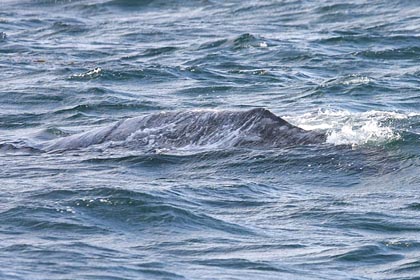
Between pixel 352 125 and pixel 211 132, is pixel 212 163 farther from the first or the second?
pixel 352 125

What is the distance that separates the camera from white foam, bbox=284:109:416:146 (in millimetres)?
16078

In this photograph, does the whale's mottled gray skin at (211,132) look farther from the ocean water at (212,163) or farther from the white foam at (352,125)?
the white foam at (352,125)

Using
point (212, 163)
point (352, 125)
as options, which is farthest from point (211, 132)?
point (352, 125)

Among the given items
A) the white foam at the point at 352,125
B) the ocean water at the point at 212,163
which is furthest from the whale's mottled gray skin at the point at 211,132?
the white foam at the point at 352,125

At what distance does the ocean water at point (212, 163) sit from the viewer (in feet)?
38.1

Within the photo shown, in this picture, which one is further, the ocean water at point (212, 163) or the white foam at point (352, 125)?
the white foam at point (352, 125)

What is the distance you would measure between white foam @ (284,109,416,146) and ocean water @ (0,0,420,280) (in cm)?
4

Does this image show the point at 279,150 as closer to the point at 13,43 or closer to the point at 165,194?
the point at 165,194

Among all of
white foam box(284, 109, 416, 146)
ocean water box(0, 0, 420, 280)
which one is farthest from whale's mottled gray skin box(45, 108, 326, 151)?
white foam box(284, 109, 416, 146)

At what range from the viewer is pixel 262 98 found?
21625mm

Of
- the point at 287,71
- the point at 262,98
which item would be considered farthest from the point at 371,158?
the point at 287,71

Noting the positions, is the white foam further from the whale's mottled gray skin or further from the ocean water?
the whale's mottled gray skin

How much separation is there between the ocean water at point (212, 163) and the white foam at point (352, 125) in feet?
0.14

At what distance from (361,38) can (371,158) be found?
42.1 feet
